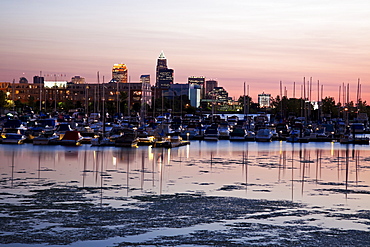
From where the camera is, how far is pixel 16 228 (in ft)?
73.0

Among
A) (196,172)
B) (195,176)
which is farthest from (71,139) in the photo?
(195,176)

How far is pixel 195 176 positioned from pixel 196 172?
8.42 ft

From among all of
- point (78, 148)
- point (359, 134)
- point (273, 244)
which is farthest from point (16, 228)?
point (359, 134)

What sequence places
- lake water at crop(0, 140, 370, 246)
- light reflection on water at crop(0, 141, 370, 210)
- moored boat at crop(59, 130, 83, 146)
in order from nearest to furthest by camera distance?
lake water at crop(0, 140, 370, 246) < light reflection on water at crop(0, 141, 370, 210) < moored boat at crop(59, 130, 83, 146)

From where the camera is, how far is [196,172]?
138 feet

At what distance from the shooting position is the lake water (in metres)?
28.1

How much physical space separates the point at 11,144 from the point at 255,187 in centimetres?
4129

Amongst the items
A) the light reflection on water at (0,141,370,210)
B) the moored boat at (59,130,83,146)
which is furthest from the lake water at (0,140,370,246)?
the moored boat at (59,130,83,146)

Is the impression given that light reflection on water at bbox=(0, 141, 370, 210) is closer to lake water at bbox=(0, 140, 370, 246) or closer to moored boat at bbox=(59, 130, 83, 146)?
lake water at bbox=(0, 140, 370, 246)

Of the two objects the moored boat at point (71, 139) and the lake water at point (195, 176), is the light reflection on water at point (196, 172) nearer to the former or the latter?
the lake water at point (195, 176)

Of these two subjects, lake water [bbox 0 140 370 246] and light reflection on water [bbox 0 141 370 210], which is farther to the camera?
light reflection on water [bbox 0 141 370 210]

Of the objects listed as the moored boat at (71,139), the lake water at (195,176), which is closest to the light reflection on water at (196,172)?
the lake water at (195,176)

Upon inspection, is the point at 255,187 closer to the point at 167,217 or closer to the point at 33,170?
the point at 167,217

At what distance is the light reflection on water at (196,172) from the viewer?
32.1 meters
